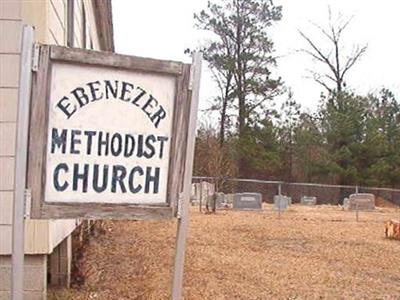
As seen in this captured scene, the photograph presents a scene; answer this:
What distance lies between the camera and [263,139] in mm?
38906

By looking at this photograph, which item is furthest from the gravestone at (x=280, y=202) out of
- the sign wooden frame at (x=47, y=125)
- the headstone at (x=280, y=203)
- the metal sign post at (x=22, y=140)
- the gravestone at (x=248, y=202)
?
the metal sign post at (x=22, y=140)

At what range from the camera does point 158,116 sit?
3059 mm

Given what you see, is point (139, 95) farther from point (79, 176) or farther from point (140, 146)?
point (79, 176)

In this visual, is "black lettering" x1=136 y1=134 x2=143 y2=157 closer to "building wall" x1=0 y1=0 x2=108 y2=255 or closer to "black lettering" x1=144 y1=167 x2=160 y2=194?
"black lettering" x1=144 y1=167 x2=160 y2=194

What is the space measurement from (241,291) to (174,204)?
11.7 ft

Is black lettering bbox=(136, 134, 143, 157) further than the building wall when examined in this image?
No

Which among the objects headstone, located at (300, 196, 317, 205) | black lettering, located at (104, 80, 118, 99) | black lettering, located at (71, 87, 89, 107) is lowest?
headstone, located at (300, 196, 317, 205)

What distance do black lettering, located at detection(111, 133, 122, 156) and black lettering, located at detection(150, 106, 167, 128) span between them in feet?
0.61

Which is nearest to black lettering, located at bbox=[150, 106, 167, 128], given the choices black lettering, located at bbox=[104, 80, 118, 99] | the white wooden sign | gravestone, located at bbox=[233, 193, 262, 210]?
the white wooden sign

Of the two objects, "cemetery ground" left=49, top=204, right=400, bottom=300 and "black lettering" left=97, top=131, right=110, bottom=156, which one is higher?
"black lettering" left=97, top=131, right=110, bottom=156

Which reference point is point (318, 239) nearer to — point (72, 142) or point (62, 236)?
point (62, 236)

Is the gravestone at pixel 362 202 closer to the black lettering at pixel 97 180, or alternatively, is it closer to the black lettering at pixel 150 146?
the black lettering at pixel 150 146

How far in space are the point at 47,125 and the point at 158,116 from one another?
53cm

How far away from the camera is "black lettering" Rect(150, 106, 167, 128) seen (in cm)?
304
